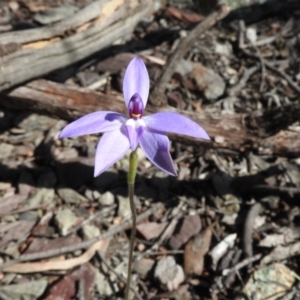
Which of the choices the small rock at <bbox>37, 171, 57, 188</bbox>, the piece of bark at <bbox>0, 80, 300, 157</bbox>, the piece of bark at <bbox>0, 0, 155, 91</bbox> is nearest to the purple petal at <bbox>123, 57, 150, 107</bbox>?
the piece of bark at <bbox>0, 80, 300, 157</bbox>

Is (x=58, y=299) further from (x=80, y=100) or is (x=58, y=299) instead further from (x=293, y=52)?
(x=293, y=52)

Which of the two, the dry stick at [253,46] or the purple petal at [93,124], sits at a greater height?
the dry stick at [253,46]

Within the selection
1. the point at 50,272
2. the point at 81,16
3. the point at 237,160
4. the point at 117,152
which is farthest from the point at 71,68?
the point at 117,152

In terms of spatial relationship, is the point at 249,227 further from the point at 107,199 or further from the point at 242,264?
the point at 107,199

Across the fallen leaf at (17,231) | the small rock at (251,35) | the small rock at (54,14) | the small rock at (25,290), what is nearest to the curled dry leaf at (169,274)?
the small rock at (25,290)

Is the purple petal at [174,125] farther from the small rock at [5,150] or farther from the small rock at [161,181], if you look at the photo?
the small rock at [5,150]

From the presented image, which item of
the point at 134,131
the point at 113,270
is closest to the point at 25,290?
the point at 113,270

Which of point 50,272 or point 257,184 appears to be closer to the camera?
point 50,272
